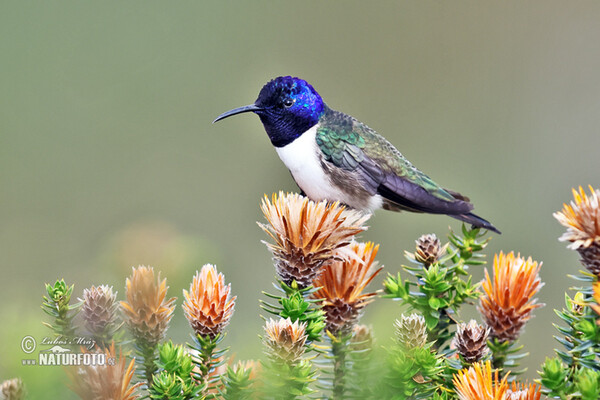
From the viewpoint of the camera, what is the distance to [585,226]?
17.6 inches

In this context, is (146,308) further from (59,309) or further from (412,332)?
(412,332)

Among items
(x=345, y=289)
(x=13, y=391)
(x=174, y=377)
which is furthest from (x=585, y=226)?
(x=13, y=391)

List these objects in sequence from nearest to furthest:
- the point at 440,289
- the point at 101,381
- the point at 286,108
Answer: the point at 101,381 < the point at 440,289 < the point at 286,108

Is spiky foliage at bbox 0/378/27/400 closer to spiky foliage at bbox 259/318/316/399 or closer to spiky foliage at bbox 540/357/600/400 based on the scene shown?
spiky foliage at bbox 259/318/316/399

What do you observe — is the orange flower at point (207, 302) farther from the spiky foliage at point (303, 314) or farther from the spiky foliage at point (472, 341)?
the spiky foliage at point (472, 341)

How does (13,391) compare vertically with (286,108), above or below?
below

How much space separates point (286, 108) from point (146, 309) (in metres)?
0.51

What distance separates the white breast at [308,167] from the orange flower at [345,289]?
0.42m

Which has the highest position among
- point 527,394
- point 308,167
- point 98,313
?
point 308,167

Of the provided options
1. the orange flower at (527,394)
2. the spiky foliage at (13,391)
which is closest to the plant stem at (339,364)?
the orange flower at (527,394)

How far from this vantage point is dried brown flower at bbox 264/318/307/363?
446 millimetres

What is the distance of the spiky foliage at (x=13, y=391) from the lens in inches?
16.8

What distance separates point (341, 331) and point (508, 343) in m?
0.14

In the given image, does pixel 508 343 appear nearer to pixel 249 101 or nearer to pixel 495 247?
pixel 249 101
